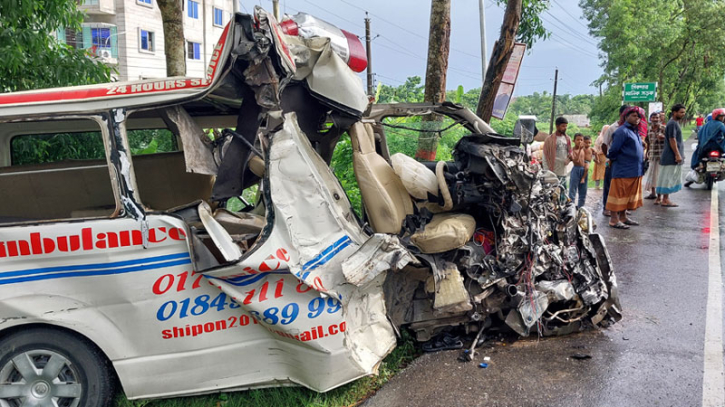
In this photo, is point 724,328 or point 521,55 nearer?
point 724,328

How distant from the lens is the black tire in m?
3.12

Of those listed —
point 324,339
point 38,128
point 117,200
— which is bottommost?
point 324,339

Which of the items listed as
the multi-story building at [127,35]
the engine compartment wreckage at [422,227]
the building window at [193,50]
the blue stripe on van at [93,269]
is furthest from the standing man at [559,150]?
the building window at [193,50]

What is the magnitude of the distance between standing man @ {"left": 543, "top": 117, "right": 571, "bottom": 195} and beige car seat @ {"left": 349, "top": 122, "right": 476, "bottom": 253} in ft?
17.6

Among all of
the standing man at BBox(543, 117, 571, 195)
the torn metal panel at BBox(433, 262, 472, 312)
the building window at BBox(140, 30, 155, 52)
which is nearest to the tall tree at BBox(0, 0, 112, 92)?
the torn metal panel at BBox(433, 262, 472, 312)

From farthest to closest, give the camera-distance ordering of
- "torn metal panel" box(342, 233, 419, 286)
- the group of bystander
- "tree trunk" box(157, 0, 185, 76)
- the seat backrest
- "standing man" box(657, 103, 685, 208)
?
"standing man" box(657, 103, 685, 208) < the group of bystander < "tree trunk" box(157, 0, 185, 76) < the seat backrest < "torn metal panel" box(342, 233, 419, 286)

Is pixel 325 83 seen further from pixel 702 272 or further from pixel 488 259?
pixel 702 272

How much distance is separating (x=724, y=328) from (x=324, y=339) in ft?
11.6

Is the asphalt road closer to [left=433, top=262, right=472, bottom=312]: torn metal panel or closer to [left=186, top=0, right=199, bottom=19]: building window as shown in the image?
[left=433, top=262, right=472, bottom=312]: torn metal panel

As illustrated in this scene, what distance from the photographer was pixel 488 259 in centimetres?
415

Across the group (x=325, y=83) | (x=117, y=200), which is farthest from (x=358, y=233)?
(x=117, y=200)

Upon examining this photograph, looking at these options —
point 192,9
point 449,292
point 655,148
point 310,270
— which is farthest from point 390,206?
point 192,9

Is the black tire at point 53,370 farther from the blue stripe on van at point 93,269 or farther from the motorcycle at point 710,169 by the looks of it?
the motorcycle at point 710,169

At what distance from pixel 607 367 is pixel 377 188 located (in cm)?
213
